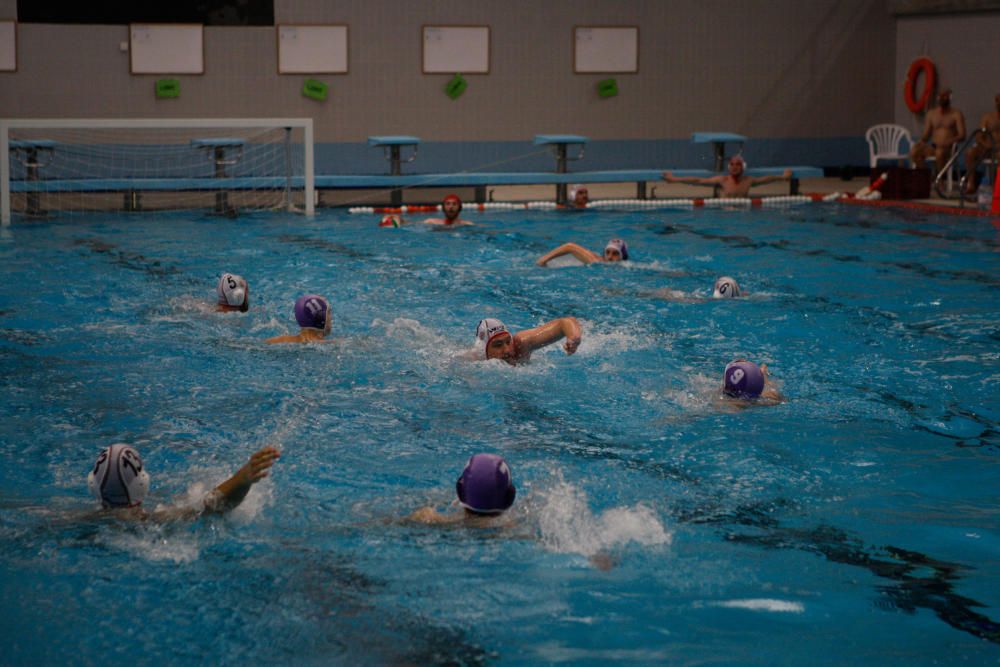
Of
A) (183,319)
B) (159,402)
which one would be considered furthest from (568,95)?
(159,402)

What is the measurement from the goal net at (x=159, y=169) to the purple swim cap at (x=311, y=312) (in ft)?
22.9

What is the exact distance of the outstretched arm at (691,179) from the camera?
16.0 m

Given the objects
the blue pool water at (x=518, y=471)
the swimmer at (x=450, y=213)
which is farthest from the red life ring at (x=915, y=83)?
the blue pool water at (x=518, y=471)

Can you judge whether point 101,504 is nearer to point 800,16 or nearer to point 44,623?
point 44,623

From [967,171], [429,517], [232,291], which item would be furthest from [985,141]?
[429,517]

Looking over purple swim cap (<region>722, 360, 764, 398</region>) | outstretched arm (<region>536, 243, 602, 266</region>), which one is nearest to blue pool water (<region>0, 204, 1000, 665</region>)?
purple swim cap (<region>722, 360, 764, 398</region>)

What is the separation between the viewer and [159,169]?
56.4 ft

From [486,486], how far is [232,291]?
4570 millimetres

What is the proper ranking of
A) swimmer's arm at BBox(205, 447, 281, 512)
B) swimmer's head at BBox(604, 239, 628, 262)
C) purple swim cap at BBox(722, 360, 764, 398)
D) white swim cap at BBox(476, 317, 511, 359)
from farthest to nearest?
1. swimmer's head at BBox(604, 239, 628, 262)
2. white swim cap at BBox(476, 317, 511, 359)
3. purple swim cap at BBox(722, 360, 764, 398)
4. swimmer's arm at BBox(205, 447, 281, 512)

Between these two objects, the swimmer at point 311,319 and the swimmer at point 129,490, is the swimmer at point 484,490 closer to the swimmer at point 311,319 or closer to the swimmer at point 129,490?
the swimmer at point 129,490

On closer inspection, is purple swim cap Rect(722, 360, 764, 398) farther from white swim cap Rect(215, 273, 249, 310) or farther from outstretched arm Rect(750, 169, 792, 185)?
outstretched arm Rect(750, 169, 792, 185)

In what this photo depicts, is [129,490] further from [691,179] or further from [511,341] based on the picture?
[691,179]

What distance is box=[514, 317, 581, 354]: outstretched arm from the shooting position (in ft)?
20.9

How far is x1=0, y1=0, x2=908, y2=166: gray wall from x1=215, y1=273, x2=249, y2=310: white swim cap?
32.4 ft
